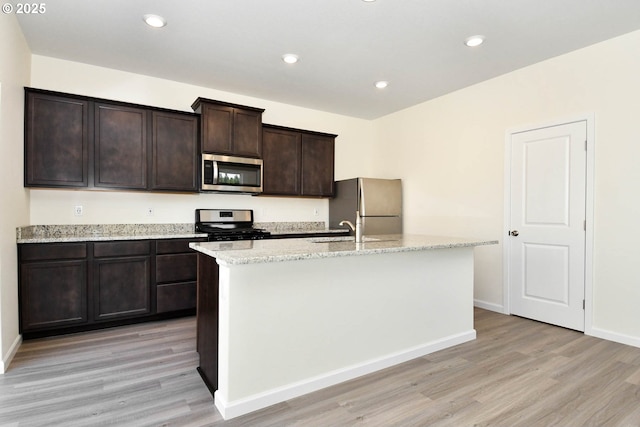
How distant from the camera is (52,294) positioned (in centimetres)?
308

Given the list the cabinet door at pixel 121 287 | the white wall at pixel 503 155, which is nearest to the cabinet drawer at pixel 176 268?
the cabinet door at pixel 121 287

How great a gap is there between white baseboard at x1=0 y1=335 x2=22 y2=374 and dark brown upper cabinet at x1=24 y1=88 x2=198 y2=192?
1364 mm

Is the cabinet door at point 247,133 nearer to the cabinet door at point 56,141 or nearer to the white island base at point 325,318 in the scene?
the cabinet door at point 56,141

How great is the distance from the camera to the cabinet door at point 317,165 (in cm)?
483

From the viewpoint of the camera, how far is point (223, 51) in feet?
10.8

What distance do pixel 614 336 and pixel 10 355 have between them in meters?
4.96

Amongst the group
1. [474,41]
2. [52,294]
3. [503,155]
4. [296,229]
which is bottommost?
[52,294]

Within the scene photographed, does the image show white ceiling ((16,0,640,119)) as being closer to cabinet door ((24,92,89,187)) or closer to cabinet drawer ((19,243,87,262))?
cabinet door ((24,92,89,187))

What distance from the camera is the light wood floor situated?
1.89 meters

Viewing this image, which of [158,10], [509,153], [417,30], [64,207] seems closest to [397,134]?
[509,153]

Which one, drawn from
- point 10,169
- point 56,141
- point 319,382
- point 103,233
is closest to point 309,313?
point 319,382

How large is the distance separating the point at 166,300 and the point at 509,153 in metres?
4.03

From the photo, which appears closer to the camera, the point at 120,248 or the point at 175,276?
the point at 120,248

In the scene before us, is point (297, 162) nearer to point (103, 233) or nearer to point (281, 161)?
point (281, 161)
